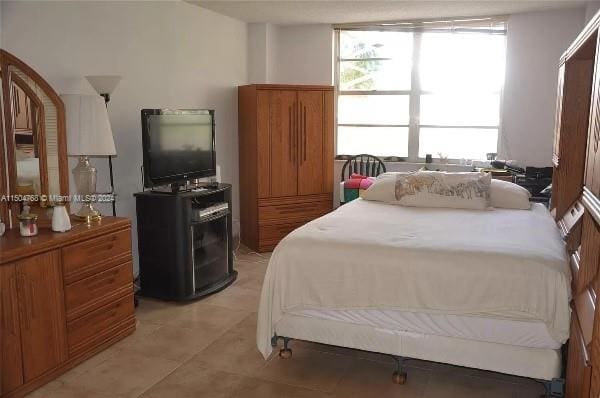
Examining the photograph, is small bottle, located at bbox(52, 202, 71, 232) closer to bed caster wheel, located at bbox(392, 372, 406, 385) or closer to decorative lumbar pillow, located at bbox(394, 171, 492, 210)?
bed caster wheel, located at bbox(392, 372, 406, 385)

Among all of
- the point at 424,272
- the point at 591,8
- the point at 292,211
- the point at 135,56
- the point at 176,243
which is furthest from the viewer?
the point at 292,211

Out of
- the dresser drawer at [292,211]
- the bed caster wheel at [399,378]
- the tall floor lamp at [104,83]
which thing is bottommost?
the bed caster wheel at [399,378]

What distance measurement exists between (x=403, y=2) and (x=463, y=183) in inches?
76.6

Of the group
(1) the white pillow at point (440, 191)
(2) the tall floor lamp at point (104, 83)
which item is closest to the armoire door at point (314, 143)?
(1) the white pillow at point (440, 191)

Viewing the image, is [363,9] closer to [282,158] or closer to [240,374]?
[282,158]

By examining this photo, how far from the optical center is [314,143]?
5.50m

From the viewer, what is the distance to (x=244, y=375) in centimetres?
276

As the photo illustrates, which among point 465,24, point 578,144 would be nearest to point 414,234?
point 578,144

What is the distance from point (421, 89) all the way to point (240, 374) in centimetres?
406

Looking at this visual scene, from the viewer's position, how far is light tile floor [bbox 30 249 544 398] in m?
2.59

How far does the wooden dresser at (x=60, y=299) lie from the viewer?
96.4 inches

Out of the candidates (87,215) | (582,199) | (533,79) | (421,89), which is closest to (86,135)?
(87,215)

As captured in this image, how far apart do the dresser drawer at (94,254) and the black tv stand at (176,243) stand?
0.59 meters

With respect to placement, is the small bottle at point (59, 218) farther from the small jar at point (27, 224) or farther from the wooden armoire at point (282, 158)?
the wooden armoire at point (282, 158)
